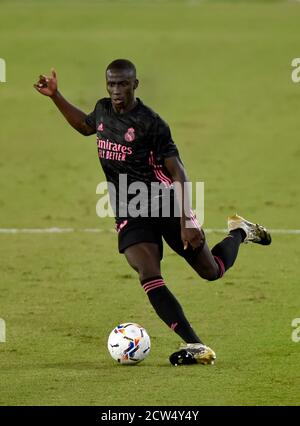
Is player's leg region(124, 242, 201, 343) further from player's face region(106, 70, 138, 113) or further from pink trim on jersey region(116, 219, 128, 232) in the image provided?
player's face region(106, 70, 138, 113)

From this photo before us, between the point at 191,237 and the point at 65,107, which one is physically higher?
the point at 65,107

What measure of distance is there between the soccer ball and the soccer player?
28 cm

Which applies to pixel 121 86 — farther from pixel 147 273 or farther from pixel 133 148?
pixel 147 273

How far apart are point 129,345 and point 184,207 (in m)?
1.39

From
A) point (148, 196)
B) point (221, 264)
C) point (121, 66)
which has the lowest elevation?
point (221, 264)

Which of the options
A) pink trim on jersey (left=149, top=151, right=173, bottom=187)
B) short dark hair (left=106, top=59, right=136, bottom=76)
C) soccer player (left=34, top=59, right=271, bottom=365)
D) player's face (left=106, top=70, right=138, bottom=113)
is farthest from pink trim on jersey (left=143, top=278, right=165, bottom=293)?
short dark hair (left=106, top=59, right=136, bottom=76)

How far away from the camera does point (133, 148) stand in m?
12.4

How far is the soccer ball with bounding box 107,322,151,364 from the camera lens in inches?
479

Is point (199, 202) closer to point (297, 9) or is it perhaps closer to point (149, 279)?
point (149, 279)

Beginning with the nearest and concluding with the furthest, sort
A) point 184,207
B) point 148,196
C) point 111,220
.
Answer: point 184,207
point 148,196
point 111,220

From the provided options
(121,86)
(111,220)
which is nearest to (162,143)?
(121,86)

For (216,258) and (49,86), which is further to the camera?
(216,258)

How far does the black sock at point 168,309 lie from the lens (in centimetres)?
1216
